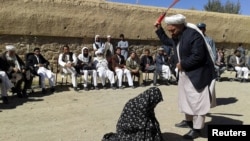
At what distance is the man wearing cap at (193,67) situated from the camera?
567cm

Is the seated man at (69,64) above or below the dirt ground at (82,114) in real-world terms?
above

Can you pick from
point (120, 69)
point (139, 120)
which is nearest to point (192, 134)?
point (139, 120)

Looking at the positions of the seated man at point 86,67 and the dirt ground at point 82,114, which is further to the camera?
the seated man at point 86,67

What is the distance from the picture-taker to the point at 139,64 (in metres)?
12.8

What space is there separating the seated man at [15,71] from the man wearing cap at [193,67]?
15.6ft

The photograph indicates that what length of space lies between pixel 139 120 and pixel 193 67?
115cm

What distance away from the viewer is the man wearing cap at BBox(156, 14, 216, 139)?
18.6ft

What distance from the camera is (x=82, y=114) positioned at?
7738 mm

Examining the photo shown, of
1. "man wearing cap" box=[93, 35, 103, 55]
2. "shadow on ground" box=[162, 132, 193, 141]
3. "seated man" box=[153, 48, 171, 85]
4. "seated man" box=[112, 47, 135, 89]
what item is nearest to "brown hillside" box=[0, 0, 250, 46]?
"man wearing cap" box=[93, 35, 103, 55]

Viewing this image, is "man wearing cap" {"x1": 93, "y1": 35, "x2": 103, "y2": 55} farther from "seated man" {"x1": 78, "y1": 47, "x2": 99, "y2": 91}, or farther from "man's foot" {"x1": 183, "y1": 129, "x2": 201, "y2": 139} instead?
"man's foot" {"x1": 183, "y1": 129, "x2": 201, "y2": 139}

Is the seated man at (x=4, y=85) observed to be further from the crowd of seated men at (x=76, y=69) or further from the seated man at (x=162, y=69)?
the seated man at (x=162, y=69)

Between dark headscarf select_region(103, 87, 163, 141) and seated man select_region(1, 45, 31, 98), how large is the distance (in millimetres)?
4779

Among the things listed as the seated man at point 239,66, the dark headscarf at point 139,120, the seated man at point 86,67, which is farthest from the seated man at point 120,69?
the dark headscarf at point 139,120

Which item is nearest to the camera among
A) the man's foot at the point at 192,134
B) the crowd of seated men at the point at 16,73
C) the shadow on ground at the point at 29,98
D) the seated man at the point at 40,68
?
the man's foot at the point at 192,134
